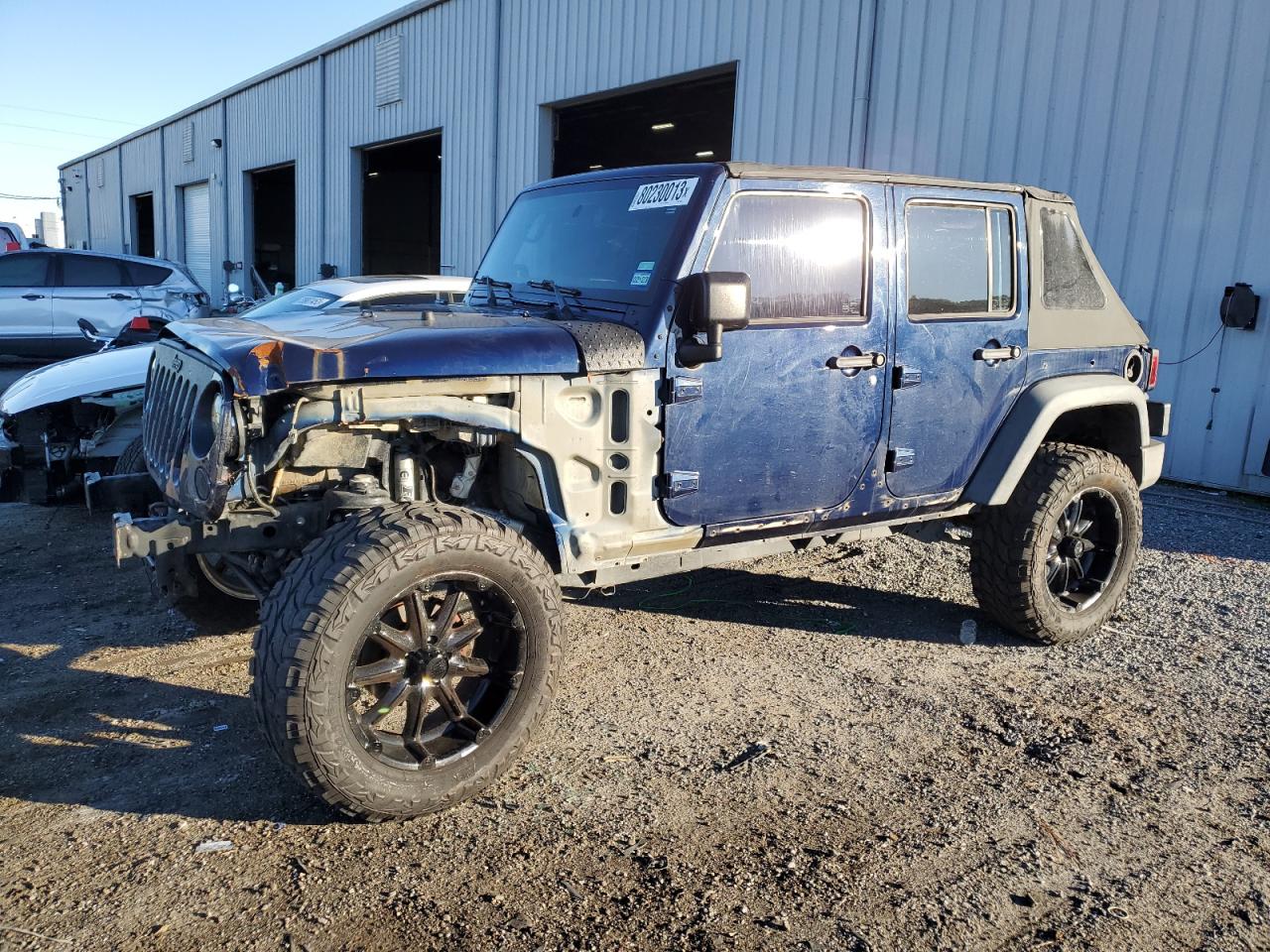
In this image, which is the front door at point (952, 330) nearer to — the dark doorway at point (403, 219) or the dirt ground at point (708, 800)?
the dirt ground at point (708, 800)

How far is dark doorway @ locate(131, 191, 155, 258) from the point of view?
109ft

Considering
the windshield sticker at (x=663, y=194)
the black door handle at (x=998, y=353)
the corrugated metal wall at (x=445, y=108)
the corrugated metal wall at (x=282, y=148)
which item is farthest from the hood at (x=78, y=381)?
the corrugated metal wall at (x=282, y=148)

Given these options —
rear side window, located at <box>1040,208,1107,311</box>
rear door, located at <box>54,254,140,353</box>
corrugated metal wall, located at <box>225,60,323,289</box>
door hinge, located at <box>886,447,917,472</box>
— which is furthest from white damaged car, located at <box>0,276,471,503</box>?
corrugated metal wall, located at <box>225,60,323,289</box>

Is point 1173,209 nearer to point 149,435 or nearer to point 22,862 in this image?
point 149,435

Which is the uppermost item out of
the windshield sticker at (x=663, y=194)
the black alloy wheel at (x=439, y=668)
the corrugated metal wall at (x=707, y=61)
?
the corrugated metal wall at (x=707, y=61)

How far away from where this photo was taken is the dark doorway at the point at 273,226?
24.7m

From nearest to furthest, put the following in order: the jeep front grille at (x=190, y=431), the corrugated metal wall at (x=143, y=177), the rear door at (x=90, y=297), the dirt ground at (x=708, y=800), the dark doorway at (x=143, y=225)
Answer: the dirt ground at (x=708, y=800)
the jeep front grille at (x=190, y=431)
the rear door at (x=90, y=297)
the corrugated metal wall at (x=143, y=177)
the dark doorway at (x=143, y=225)

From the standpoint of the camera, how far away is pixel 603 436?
3.43 metres

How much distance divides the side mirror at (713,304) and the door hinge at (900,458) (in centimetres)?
104

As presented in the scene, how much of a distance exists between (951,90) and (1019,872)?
8.22 m

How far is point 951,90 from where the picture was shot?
9.31m

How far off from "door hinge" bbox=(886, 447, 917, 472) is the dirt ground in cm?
93

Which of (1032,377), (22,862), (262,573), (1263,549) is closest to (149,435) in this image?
(262,573)

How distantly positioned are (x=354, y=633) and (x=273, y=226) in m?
27.6
